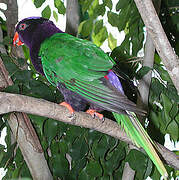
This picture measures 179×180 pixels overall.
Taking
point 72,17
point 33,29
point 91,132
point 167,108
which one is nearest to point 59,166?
point 91,132

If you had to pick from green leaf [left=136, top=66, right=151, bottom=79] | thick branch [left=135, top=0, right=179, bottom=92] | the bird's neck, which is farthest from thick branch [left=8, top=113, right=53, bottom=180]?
thick branch [left=135, top=0, right=179, bottom=92]

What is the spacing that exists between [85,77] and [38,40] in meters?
0.38

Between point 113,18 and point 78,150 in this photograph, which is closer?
point 78,150

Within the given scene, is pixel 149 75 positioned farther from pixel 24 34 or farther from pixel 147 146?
pixel 24 34

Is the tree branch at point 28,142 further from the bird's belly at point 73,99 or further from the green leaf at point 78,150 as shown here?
the bird's belly at point 73,99

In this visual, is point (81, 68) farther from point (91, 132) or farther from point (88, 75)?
point (91, 132)

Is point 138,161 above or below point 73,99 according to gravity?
below

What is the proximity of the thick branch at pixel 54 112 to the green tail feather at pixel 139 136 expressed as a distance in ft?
0.24

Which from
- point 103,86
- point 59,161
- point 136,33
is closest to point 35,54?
point 103,86

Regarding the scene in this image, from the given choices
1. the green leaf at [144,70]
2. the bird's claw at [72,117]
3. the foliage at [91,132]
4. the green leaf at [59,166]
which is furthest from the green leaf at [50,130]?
the green leaf at [144,70]

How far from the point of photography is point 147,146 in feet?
3.56

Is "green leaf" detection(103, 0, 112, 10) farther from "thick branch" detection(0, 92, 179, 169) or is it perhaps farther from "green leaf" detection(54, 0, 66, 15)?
"thick branch" detection(0, 92, 179, 169)

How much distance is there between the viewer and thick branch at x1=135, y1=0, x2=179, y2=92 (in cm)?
94

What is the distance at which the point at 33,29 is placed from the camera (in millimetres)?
1476
